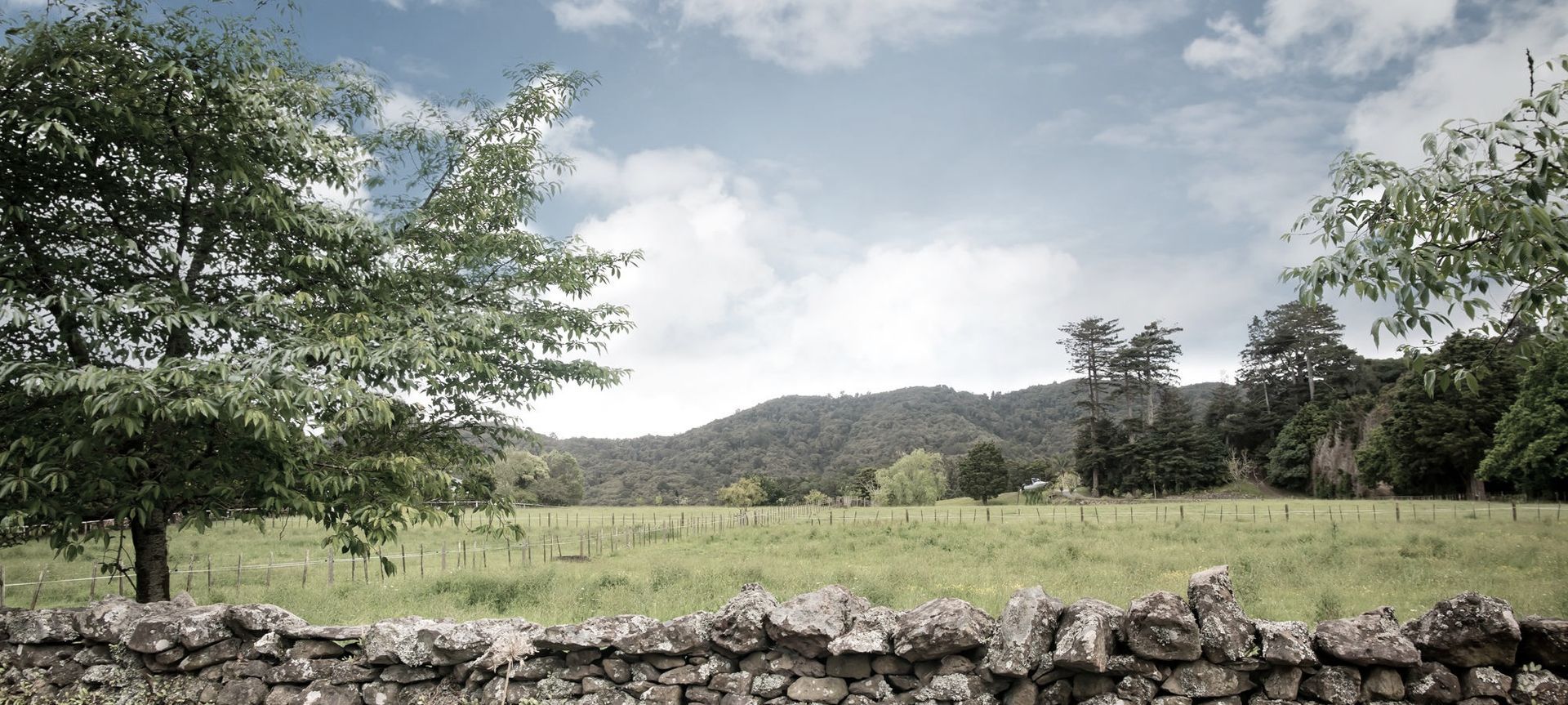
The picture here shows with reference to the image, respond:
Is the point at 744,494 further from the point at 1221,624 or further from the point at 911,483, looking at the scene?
the point at 1221,624

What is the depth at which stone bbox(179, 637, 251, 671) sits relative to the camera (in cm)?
593

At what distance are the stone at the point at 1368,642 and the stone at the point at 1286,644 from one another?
4.4 inches

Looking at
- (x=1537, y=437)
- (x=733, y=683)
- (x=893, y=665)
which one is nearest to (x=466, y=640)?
(x=733, y=683)

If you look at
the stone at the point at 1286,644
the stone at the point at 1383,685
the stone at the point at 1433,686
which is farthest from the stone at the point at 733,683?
the stone at the point at 1433,686

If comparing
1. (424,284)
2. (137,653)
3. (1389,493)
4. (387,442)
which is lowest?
(1389,493)

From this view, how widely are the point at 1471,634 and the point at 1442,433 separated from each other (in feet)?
206

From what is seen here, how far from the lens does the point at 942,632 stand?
4871 millimetres

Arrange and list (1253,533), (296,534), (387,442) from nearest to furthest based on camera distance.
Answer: (387,442) → (1253,533) → (296,534)

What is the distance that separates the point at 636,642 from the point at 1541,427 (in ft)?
190

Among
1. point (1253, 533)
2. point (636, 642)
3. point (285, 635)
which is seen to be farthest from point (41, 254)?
point (1253, 533)

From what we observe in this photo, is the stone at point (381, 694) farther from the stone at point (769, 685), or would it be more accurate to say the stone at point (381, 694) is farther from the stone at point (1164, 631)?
the stone at point (1164, 631)

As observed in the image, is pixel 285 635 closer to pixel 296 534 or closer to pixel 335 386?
pixel 335 386

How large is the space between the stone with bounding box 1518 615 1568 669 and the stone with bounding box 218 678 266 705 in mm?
8666

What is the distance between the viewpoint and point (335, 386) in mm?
5703
